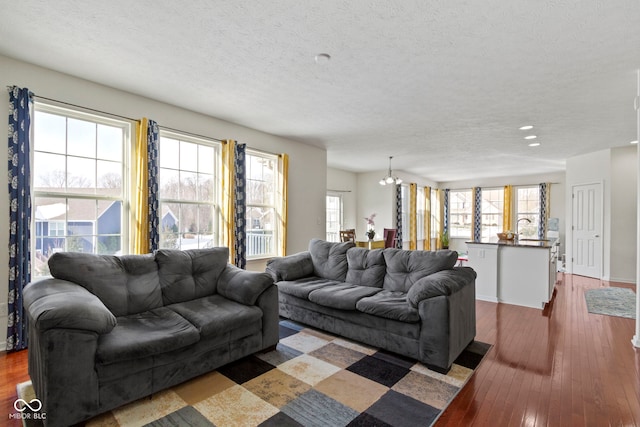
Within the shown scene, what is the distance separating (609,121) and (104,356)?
662 cm

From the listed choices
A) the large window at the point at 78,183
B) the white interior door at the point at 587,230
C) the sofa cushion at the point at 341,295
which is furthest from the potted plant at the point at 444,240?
the large window at the point at 78,183

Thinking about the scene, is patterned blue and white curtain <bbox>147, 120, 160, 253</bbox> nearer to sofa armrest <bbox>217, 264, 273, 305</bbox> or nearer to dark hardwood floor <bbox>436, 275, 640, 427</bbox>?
sofa armrest <bbox>217, 264, 273, 305</bbox>

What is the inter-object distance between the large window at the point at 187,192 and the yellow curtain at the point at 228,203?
0.45ft

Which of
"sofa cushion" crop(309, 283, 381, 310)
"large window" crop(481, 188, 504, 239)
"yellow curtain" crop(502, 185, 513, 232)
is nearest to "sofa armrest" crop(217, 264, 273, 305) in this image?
"sofa cushion" crop(309, 283, 381, 310)

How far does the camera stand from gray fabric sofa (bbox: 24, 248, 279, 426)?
1.76 m

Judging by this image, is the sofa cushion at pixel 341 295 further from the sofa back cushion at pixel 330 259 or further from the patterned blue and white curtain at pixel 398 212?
the patterned blue and white curtain at pixel 398 212

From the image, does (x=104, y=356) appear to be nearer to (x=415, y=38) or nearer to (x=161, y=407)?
(x=161, y=407)

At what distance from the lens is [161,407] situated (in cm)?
204

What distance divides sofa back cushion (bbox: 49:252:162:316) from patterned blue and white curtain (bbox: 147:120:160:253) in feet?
3.30

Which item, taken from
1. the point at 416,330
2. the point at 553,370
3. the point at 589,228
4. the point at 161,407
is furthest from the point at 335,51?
the point at 589,228

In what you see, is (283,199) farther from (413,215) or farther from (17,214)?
(413,215)

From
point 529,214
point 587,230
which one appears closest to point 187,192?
point 587,230

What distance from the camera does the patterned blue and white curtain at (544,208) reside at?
30.1 feet

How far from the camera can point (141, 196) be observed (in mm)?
3660
